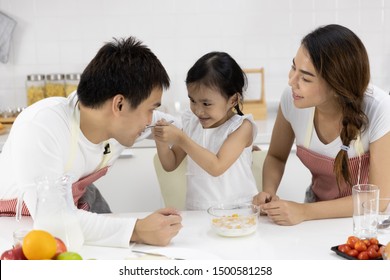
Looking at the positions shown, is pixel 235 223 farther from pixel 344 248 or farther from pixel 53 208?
pixel 53 208

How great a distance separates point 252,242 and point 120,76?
60 centimetres

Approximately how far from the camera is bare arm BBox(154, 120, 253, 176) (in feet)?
6.85

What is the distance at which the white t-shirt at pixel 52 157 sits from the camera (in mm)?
1645

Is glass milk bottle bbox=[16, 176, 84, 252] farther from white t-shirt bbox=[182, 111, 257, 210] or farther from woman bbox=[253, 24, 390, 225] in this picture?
white t-shirt bbox=[182, 111, 257, 210]

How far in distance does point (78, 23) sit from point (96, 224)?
2.13 m

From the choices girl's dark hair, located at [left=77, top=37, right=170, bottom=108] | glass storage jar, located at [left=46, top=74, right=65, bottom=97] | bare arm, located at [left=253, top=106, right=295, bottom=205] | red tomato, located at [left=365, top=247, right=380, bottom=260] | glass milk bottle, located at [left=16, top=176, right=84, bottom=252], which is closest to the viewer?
glass milk bottle, located at [left=16, top=176, right=84, bottom=252]

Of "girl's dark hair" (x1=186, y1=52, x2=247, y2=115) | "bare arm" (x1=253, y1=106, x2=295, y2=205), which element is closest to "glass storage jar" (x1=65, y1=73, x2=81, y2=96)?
"girl's dark hair" (x1=186, y1=52, x2=247, y2=115)

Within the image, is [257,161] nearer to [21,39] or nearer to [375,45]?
[375,45]

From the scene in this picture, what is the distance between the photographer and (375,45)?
3531mm

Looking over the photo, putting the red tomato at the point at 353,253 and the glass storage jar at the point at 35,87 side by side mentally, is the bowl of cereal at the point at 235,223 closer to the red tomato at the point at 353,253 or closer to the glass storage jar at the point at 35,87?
the red tomato at the point at 353,253

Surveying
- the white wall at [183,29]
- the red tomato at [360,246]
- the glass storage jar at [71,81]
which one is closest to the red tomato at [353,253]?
the red tomato at [360,246]

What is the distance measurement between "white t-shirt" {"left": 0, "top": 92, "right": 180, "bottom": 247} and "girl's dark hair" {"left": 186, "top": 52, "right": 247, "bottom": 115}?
→ 1.59ft

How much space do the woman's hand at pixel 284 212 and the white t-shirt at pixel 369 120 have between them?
35cm

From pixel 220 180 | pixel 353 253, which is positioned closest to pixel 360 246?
pixel 353 253
